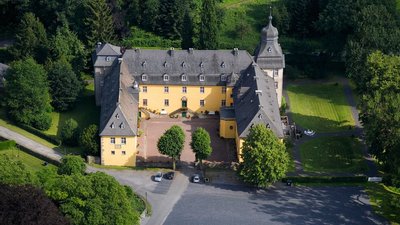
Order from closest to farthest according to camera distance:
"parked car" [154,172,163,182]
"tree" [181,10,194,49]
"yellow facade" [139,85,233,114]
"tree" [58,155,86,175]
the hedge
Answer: "tree" [58,155,86,175] < "parked car" [154,172,163,182] < the hedge < "yellow facade" [139,85,233,114] < "tree" [181,10,194,49]

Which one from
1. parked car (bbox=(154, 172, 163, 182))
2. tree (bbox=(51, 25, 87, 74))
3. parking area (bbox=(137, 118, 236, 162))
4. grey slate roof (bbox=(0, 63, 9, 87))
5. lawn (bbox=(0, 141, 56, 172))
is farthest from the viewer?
tree (bbox=(51, 25, 87, 74))

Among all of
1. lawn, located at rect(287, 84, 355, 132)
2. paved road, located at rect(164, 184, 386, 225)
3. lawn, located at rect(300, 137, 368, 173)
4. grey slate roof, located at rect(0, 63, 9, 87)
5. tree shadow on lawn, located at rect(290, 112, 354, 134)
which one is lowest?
paved road, located at rect(164, 184, 386, 225)

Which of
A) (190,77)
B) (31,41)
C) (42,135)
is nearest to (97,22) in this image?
(31,41)

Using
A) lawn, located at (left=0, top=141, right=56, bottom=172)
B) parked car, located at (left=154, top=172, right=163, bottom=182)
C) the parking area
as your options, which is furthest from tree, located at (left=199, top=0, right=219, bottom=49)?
lawn, located at (left=0, top=141, right=56, bottom=172)

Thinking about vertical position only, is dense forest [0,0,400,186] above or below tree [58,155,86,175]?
above

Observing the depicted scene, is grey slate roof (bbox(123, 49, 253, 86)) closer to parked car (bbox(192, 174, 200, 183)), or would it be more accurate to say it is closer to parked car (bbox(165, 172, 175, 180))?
parked car (bbox(165, 172, 175, 180))

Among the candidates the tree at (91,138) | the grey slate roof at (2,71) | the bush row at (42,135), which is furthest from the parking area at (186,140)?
the grey slate roof at (2,71)
